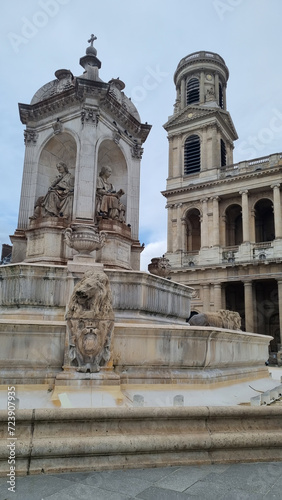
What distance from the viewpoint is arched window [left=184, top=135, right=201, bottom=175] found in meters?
44.8

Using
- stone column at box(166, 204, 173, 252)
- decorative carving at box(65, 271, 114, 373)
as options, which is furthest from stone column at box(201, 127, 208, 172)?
decorative carving at box(65, 271, 114, 373)

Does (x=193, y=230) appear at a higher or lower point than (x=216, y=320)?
higher

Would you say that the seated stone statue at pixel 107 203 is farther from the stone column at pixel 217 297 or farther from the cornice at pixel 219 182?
the cornice at pixel 219 182

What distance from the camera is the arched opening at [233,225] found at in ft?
140

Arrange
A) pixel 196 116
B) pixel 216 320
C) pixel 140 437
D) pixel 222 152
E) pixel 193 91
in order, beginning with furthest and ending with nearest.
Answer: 1. pixel 193 91
2. pixel 222 152
3. pixel 196 116
4. pixel 216 320
5. pixel 140 437

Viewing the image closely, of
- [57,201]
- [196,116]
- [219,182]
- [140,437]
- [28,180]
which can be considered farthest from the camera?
[196,116]

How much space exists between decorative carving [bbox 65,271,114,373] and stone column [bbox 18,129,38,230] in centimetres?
619

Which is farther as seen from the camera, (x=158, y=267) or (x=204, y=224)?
(x=204, y=224)

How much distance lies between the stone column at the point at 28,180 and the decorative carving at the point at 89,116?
6.93 ft

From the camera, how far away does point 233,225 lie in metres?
43.9

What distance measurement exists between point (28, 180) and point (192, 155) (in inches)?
1431

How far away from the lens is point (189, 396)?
225 inches

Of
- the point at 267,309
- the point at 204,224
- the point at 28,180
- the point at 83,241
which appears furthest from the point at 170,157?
the point at 83,241

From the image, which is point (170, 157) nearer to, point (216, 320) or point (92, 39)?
point (92, 39)
